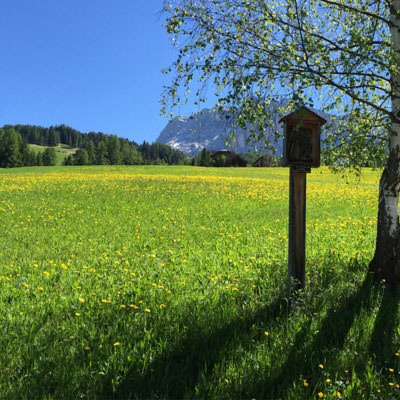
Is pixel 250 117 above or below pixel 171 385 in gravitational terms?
above

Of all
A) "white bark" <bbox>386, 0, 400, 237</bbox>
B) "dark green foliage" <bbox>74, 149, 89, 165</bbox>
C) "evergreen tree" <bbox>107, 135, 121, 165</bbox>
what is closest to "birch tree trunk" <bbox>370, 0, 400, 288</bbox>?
"white bark" <bbox>386, 0, 400, 237</bbox>

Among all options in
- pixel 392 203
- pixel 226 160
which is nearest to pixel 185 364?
pixel 392 203

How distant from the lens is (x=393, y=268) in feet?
17.9

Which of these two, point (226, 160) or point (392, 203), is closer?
point (392, 203)

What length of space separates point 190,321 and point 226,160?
96.9 meters

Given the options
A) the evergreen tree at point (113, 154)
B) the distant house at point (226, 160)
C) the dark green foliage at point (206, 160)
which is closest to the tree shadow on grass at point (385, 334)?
the distant house at point (226, 160)

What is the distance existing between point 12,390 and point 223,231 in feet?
25.0

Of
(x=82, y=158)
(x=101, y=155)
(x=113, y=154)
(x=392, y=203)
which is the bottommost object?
(x=392, y=203)

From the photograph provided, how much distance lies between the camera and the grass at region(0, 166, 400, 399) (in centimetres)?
309

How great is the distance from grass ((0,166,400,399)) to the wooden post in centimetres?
39

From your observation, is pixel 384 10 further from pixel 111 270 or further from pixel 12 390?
pixel 12 390

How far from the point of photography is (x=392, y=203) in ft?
17.5

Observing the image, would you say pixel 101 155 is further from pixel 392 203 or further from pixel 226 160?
pixel 392 203

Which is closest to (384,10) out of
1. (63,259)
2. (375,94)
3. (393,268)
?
(375,94)
